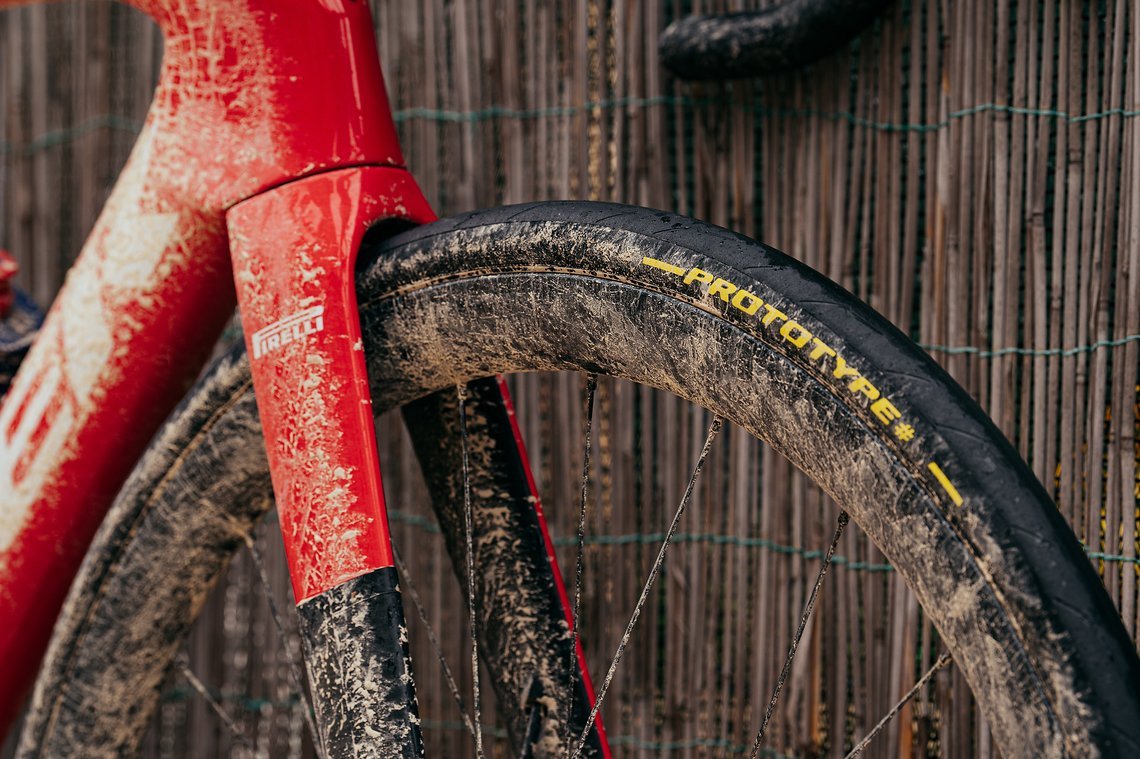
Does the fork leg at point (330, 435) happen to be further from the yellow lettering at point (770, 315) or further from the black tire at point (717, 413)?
the yellow lettering at point (770, 315)

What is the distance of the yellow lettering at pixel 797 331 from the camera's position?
53 cm

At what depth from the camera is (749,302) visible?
→ 0.55 m

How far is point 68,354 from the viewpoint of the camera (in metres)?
0.88

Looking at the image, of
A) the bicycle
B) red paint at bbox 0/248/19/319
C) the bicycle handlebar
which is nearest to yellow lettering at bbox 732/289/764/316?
the bicycle

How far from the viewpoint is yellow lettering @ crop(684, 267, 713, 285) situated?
57 centimetres

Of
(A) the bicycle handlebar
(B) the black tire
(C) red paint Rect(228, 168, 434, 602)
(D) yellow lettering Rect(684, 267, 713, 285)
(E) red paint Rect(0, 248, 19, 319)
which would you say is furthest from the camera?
(E) red paint Rect(0, 248, 19, 319)

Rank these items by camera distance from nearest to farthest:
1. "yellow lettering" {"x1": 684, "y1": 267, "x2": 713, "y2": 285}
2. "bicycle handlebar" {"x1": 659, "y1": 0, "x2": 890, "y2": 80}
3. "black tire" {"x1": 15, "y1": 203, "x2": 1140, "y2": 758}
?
"black tire" {"x1": 15, "y1": 203, "x2": 1140, "y2": 758} → "yellow lettering" {"x1": 684, "y1": 267, "x2": 713, "y2": 285} → "bicycle handlebar" {"x1": 659, "y1": 0, "x2": 890, "y2": 80}

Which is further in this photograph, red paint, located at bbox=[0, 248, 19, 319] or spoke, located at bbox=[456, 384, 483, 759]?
red paint, located at bbox=[0, 248, 19, 319]

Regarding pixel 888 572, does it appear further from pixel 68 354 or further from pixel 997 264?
pixel 68 354

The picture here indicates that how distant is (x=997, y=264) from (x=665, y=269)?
1.78 feet

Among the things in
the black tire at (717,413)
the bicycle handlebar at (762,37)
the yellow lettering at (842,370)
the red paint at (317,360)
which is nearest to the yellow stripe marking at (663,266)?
the black tire at (717,413)

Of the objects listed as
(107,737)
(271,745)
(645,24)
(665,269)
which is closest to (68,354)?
(107,737)

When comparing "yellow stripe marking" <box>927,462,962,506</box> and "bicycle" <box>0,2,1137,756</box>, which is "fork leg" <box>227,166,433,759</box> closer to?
"bicycle" <box>0,2,1137,756</box>

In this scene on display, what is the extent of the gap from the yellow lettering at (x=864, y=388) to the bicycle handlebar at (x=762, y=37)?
59 centimetres
